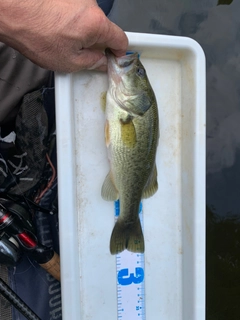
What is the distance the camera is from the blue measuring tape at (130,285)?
1.70 m

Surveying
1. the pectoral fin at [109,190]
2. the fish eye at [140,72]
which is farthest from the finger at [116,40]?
the pectoral fin at [109,190]

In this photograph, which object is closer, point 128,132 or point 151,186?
point 128,132

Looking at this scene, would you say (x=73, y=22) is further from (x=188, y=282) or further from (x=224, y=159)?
(x=224, y=159)

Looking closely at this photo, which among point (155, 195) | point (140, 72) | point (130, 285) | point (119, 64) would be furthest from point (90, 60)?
point (130, 285)

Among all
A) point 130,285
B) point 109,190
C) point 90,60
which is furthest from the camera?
point 130,285

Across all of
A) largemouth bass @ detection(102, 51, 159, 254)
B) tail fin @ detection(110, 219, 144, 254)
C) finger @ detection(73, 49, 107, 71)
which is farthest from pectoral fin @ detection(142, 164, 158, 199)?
A: finger @ detection(73, 49, 107, 71)

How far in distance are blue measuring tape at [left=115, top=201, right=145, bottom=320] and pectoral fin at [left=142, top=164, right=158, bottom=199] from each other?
97 millimetres

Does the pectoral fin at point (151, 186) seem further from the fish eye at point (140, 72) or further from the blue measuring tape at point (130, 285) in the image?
the fish eye at point (140, 72)

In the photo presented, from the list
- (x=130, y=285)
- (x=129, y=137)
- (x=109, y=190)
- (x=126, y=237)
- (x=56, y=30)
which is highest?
(x=56, y=30)

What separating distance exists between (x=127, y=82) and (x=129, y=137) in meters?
0.24

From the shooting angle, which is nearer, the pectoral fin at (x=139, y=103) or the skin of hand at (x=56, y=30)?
the skin of hand at (x=56, y=30)

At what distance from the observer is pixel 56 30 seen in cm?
125

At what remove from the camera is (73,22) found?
1.26 meters

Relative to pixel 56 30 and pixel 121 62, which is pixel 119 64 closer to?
pixel 121 62
